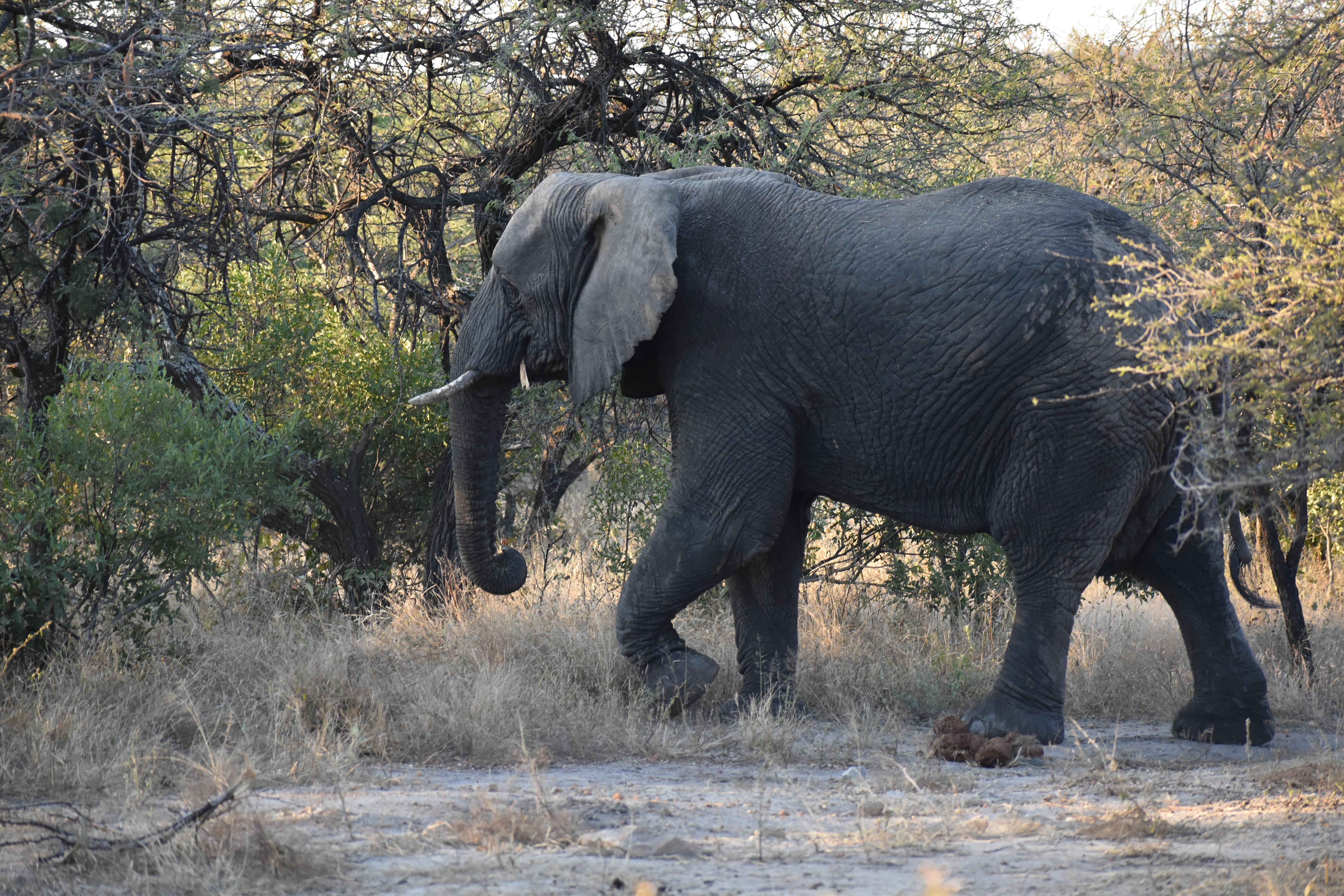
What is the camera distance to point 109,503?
658 centimetres

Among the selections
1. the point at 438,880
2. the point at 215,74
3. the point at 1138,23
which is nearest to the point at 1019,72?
the point at 1138,23

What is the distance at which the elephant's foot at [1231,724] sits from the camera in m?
6.54

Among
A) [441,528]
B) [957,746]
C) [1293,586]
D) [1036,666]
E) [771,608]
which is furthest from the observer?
[441,528]

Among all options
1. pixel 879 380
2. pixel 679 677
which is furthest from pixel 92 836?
pixel 879 380

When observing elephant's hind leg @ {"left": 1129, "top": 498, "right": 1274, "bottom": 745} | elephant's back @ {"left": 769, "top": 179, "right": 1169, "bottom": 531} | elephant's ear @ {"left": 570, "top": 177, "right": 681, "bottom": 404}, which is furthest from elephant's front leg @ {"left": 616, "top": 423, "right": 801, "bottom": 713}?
elephant's hind leg @ {"left": 1129, "top": 498, "right": 1274, "bottom": 745}

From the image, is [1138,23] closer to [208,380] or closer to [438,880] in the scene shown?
[208,380]

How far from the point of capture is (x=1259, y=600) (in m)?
7.41

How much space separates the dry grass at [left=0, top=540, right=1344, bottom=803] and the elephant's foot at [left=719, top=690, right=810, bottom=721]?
0.10m

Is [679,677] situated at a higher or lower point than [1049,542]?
lower

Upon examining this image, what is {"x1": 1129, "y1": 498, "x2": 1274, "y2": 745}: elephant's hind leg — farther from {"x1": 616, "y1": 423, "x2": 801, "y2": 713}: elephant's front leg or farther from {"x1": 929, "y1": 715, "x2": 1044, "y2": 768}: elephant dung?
{"x1": 616, "y1": 423, "x2": 801, "y2": 713}: elephant's front leg

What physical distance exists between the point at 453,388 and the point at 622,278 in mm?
1121

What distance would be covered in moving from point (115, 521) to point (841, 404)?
3632 mm

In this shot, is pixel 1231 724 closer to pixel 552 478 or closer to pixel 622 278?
pixel 622 278

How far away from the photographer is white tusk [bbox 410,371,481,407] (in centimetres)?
683
